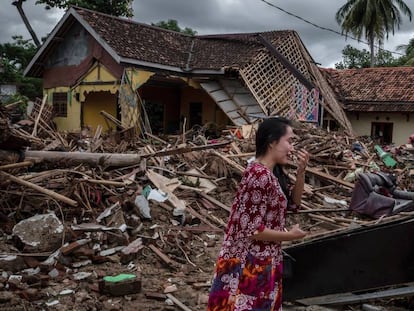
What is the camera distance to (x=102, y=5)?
25.3 m

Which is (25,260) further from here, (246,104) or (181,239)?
(246,104)

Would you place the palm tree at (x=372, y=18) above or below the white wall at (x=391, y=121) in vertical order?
above

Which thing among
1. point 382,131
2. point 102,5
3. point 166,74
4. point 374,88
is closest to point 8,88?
point 102,5

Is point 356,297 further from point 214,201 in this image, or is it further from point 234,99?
point 234,99

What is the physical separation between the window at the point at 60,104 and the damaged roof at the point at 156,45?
1.83 meters

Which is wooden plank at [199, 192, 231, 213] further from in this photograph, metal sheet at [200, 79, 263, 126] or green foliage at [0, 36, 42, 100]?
green foliage at [0, 36, 42, 100]

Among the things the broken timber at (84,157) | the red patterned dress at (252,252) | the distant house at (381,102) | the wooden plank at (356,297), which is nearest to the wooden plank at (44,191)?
the broken timber at (84,157)

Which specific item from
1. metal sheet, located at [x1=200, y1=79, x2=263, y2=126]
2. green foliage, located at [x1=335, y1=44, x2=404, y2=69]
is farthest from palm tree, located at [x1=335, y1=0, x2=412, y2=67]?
metal sheet, located at [x1=200, y1=79, x2=263, y2=126]

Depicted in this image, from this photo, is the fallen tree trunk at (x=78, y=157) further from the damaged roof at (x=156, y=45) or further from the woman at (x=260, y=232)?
the damaged roof at (x=156, y=45)

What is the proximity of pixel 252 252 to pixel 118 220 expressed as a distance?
3982 mm

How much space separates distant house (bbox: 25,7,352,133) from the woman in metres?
12.1

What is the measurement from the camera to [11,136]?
5930mm

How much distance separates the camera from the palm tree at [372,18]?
104ft

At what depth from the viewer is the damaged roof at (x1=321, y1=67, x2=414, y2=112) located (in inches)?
853
